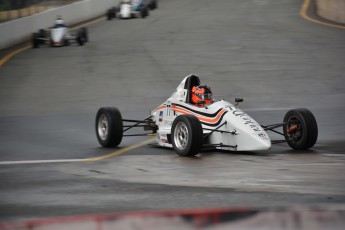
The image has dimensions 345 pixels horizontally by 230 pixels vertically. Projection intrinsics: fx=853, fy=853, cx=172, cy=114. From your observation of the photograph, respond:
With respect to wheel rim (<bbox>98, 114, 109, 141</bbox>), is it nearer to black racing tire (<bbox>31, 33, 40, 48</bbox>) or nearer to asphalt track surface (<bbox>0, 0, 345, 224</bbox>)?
asphalt track surface (<bbox>0, 0, 345, 224</bbox>)

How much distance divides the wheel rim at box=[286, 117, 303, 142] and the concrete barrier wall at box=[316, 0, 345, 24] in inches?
1063

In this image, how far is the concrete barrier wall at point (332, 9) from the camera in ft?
138

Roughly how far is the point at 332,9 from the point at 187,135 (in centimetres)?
3053

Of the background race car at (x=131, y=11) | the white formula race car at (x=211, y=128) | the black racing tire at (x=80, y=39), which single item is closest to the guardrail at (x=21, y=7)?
the background race car at (x=131, y=11)

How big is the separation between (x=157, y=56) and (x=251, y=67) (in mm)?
4472

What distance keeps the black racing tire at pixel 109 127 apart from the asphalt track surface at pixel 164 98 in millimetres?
245

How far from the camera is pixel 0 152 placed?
16469mm

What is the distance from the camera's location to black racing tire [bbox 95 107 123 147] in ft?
54.7

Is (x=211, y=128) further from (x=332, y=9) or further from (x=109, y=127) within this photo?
(x=332, y=9)

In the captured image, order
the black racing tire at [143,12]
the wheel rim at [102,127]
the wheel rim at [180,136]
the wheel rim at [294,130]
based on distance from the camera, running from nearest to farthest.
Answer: the wheel rim at [180,136] < the wheel rim at [294,130] < the wheel rim at [102,127] < the black racing tire at [143,12]

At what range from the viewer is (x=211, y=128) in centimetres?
1560

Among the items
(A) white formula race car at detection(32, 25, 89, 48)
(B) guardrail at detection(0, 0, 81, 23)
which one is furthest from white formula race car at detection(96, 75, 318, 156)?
(B) guardrail at detection(0, 0, 81, 23)

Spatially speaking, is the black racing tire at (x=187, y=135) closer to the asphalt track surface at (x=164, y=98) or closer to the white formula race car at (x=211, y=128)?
the white formula race car at (x=211, y=128)

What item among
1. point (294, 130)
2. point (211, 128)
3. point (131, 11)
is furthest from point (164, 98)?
point (131, 11)
